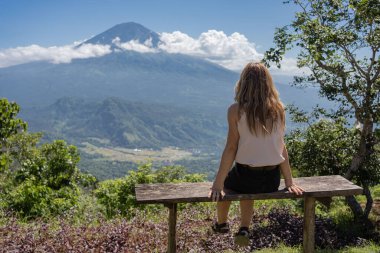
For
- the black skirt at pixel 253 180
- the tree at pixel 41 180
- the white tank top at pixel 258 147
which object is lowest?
the tree at pixel 41 180

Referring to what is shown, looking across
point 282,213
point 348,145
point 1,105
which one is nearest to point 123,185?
point 1,105

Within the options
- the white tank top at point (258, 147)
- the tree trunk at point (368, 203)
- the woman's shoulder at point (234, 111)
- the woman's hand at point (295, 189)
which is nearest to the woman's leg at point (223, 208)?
the white tank top at point (258, 147)

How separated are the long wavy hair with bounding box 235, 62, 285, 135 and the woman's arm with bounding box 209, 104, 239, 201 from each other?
0.11 m

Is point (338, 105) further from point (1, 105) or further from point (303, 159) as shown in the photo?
point (1, 105)

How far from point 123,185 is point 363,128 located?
660 cm

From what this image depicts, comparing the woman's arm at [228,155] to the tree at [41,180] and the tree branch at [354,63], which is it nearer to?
the tree branch at [354,63]

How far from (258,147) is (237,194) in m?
0.62

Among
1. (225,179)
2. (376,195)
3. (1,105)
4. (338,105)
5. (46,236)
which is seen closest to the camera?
(225,179)

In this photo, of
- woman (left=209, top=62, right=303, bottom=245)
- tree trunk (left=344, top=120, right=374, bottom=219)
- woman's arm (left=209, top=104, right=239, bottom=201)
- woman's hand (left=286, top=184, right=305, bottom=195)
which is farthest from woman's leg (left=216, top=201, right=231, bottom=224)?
tree trunk (left=344, top=120, right=374, bottom=219)

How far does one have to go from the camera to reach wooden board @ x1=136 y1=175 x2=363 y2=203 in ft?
15.6

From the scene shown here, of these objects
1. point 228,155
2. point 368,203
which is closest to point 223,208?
point 228,155

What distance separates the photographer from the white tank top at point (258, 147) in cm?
496

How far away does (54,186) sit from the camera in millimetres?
12984

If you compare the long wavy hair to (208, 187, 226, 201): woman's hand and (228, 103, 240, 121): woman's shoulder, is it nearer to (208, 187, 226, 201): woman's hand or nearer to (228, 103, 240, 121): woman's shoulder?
(228, 103, 240, 121): woman's shoulder
